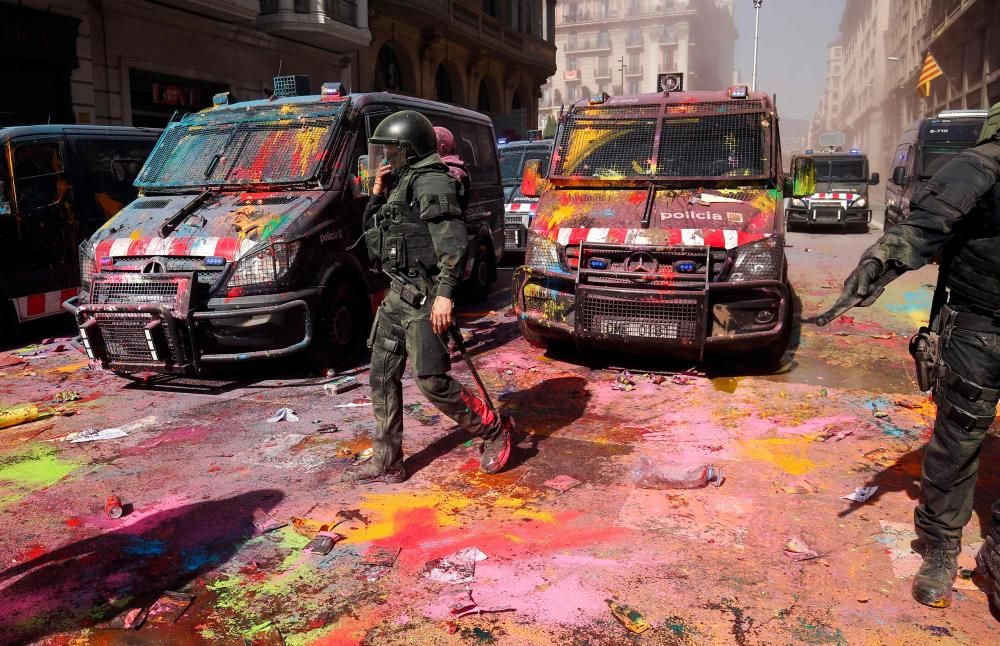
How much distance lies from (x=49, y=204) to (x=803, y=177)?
302 inches

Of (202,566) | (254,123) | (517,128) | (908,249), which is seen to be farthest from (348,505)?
(517,128)

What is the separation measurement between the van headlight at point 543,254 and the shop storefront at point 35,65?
34.4ft

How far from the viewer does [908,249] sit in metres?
2.79

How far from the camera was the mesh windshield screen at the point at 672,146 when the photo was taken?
21.0 feet

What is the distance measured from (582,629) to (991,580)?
164 cm

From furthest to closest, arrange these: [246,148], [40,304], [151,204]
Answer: [40,304], [246,148], [151,204]

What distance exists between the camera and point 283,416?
5.18 metres

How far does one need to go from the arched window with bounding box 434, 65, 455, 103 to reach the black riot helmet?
22776 millimetres

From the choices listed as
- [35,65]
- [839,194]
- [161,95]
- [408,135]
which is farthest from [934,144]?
[35,65]

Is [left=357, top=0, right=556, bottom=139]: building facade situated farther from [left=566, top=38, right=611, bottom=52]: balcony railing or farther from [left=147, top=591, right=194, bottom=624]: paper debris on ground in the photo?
[left=566, top=38, right=611, bottom=52]: balcony railing

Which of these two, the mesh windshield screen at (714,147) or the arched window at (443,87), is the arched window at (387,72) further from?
the mesh windshield screen at (714,147)

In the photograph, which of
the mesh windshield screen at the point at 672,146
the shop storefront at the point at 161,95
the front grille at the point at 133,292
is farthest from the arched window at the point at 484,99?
the front grille at the point at 133,292

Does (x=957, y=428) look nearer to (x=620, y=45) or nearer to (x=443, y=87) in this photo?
(x=443, y=87)

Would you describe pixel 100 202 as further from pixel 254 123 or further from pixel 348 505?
pixel 348 505
